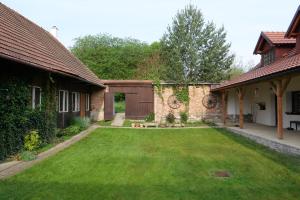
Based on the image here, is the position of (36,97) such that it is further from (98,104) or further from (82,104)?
(98,104)

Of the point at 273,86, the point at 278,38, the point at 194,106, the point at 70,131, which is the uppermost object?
the point at 278,38

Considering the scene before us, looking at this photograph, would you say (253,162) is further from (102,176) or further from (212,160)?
(102,176)

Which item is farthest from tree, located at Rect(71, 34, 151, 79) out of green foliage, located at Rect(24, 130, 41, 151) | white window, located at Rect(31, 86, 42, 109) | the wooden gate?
green foliage, located at Rect(24, 130, 41, 151)

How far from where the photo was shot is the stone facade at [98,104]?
20.5 meters

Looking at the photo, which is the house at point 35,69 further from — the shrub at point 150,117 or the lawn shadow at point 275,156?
the lawn shadow at point 275,156

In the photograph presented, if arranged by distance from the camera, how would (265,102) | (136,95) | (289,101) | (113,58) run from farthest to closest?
(113,58), (136,95), (265,102), (289,101)

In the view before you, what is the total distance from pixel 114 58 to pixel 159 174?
36.3 m

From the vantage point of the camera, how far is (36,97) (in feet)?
33.9

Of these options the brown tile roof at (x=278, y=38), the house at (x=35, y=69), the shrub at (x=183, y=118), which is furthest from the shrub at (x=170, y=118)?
the brown tile roof at (x=278, y=38)

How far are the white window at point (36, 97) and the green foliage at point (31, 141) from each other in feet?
3.96

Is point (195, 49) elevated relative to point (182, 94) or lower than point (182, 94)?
elevated

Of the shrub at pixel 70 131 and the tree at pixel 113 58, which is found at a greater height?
the tree at pixel 113 58

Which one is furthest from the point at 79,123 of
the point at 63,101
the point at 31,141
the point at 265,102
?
the point at 265,102

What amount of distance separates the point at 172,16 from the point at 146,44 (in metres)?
19.2
